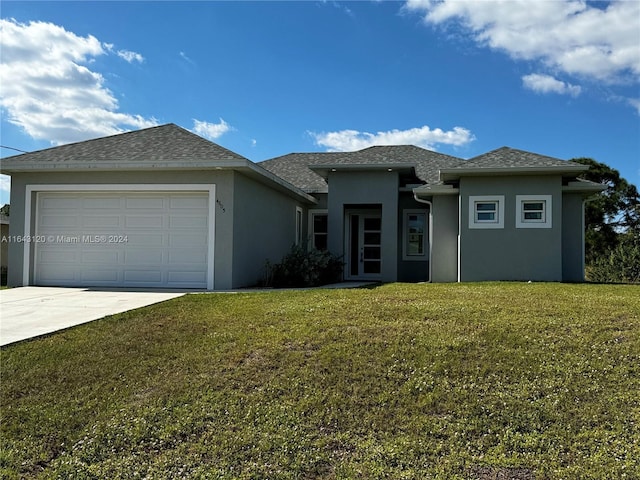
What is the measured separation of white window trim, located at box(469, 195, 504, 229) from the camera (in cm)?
1289

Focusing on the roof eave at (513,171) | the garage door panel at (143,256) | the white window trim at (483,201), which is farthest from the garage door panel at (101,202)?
the white window trim at (483,201)

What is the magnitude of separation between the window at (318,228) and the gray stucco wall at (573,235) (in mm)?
8098

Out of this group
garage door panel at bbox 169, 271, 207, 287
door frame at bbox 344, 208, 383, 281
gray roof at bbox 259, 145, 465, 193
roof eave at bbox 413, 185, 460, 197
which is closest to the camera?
garage door panel at bbox 169, 271, 207, 287

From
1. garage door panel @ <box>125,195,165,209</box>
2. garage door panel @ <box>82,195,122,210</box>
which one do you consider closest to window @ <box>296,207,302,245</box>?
garage door panel @ <box>125,195,165,209</box>

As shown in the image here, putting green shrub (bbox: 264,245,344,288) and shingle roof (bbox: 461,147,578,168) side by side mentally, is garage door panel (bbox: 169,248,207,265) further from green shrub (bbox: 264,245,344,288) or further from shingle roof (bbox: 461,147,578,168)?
shingle roof (bbox: 461,147,578,168)

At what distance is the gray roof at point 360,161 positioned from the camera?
16688mm

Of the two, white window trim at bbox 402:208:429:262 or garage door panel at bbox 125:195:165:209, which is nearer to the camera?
garage door panel at bbox 125:195:165:209

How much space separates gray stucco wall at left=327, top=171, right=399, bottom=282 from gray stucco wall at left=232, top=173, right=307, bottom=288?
1566 mm

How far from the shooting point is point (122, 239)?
12.3m

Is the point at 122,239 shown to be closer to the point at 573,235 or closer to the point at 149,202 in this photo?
the point at 149,202

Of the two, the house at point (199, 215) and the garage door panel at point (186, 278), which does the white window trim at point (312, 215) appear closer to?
the house at point (199, 215)

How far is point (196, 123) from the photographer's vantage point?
1764cm

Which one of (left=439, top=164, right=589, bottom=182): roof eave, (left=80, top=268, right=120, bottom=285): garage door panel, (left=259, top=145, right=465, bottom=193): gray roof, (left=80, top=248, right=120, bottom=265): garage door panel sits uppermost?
(left=259, top=145, right=465, bottom=193): gray roof

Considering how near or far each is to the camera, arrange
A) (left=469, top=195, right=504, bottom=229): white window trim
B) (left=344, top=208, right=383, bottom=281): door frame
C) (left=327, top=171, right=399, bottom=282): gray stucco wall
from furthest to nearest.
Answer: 1. (left=344, top=208, right=383, bottom=281): door frame
2. (left=327, top=171, right=399, bottom=282): gray stucco wall
3. (left=469, top=195, right=504, bottom=229): white window trim
